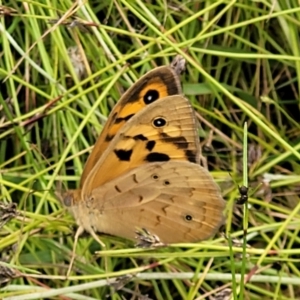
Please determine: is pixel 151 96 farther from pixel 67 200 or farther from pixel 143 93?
pixel 67 200

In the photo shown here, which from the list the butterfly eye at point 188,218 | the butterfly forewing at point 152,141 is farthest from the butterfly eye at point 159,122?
the butterfly eye at point 188,218

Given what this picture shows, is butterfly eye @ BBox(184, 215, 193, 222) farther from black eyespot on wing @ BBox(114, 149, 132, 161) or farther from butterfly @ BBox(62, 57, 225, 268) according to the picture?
black eyespot on wing @ BBox(114, 149, 132, 161)

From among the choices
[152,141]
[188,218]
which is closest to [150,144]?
[152,141]

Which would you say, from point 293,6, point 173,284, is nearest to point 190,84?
point 293,6

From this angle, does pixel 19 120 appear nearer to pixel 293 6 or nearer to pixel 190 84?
pixel 190 84

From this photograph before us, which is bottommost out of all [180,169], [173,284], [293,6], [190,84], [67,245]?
[173,284]

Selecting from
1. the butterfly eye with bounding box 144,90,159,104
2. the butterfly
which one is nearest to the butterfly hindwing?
the butterfly
